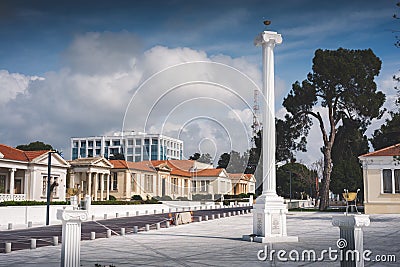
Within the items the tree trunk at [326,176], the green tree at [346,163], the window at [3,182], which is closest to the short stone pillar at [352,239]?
the tree trunk at [326,176]

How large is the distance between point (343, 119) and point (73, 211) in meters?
44.6

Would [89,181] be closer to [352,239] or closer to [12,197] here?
[12,197]

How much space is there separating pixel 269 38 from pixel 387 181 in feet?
93.7

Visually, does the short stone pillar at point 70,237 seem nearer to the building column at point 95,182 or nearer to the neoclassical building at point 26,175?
the neoclassical building at point 26,175

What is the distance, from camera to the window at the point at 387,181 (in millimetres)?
42656

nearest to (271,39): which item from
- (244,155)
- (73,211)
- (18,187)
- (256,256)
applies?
(244,155)

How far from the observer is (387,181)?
4275 cm

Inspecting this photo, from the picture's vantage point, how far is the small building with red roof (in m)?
42.4

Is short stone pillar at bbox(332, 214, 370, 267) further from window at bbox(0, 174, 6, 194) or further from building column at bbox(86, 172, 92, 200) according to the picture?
building column at bbox(86, 172, 92, 200)

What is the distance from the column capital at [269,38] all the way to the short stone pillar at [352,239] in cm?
1139

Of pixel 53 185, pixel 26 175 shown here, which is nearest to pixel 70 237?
pixel 53 185

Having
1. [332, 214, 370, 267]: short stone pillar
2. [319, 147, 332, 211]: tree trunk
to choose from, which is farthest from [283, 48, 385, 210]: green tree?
[332, 214, 370, 267]: short stone pillar

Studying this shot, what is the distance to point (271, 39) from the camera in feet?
63.5

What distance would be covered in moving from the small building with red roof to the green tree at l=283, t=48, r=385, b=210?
526cm
